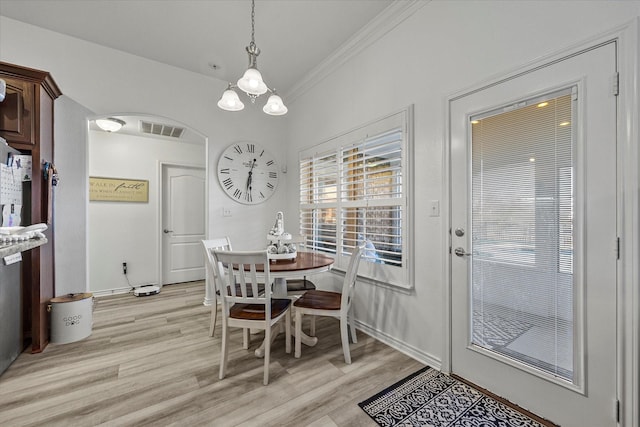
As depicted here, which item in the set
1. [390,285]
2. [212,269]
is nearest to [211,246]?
[212,269]

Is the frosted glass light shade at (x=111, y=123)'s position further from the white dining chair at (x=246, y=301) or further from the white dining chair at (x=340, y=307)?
the white dining chair at (x=340, y=307)

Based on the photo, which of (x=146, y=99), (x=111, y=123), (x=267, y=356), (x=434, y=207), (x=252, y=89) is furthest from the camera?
(x=111, y=123)

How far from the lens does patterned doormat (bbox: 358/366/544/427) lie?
59.4 inches

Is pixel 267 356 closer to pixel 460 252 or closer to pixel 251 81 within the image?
pixel 460 252

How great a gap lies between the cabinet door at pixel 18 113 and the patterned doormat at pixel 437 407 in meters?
3.21

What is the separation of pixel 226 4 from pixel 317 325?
313 cm

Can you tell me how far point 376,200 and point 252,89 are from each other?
1414mm

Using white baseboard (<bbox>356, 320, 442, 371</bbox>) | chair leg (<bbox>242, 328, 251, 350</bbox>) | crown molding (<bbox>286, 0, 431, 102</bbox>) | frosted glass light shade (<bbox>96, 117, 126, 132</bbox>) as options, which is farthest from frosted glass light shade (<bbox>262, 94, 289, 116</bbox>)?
frosted glass light shade (<bbox>96, 117, 126, 132</bbox>)

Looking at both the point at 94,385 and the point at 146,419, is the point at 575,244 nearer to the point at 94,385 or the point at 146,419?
the point at 146,419

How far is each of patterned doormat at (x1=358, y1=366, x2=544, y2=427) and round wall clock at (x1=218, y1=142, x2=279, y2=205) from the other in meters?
2.87

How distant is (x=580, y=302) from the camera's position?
1.38 meters

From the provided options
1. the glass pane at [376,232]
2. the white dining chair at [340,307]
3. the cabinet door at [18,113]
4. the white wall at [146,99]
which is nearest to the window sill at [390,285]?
the glass pane at [376,232]

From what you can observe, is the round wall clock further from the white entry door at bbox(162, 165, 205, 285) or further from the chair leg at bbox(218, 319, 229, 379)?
the chair leg at bbox(218, 319, 229, 379)

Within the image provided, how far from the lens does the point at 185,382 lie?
6.09 ft
